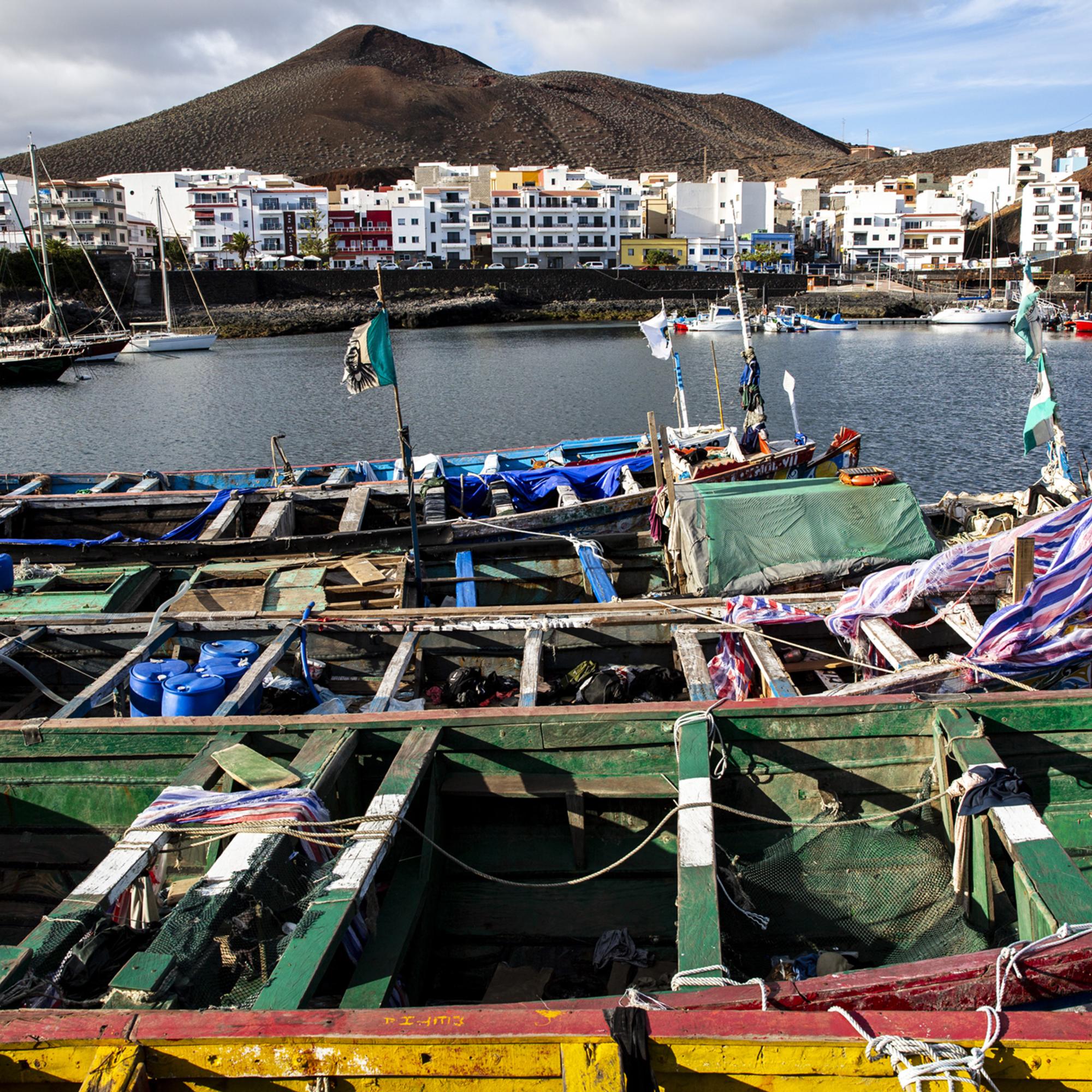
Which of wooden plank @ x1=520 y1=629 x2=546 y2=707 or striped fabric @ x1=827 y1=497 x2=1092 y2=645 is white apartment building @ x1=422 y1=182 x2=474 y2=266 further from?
striped fabric @ x1=827 y1=497 x2=1092 y2=645

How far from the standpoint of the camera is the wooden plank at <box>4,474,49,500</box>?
14.8m

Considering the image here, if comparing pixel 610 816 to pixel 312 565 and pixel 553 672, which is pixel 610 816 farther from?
pixel 312 565

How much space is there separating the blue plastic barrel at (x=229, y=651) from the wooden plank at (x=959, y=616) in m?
6.05

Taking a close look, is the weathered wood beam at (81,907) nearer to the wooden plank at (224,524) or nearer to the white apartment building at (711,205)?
the wooden plank at (224,524)

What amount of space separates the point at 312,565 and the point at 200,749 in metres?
5.22

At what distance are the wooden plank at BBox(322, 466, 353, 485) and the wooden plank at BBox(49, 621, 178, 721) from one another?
7.28 metres

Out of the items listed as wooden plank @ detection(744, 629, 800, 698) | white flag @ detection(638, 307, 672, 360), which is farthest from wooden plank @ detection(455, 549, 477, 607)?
white flag @ detection(638, 307, 672, 360)

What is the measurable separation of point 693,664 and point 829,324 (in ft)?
258

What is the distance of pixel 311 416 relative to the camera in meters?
39.0

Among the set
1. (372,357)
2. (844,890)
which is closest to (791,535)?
(372,357)

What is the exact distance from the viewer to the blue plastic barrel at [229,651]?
796cm

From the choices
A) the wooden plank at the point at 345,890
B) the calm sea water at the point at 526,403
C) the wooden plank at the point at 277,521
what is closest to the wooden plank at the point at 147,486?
the wooden plank at the point at 277,521

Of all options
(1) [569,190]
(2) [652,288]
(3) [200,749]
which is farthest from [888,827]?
(1) [569,190]

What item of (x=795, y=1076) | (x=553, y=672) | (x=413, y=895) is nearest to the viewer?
(x=795, y=1076)
